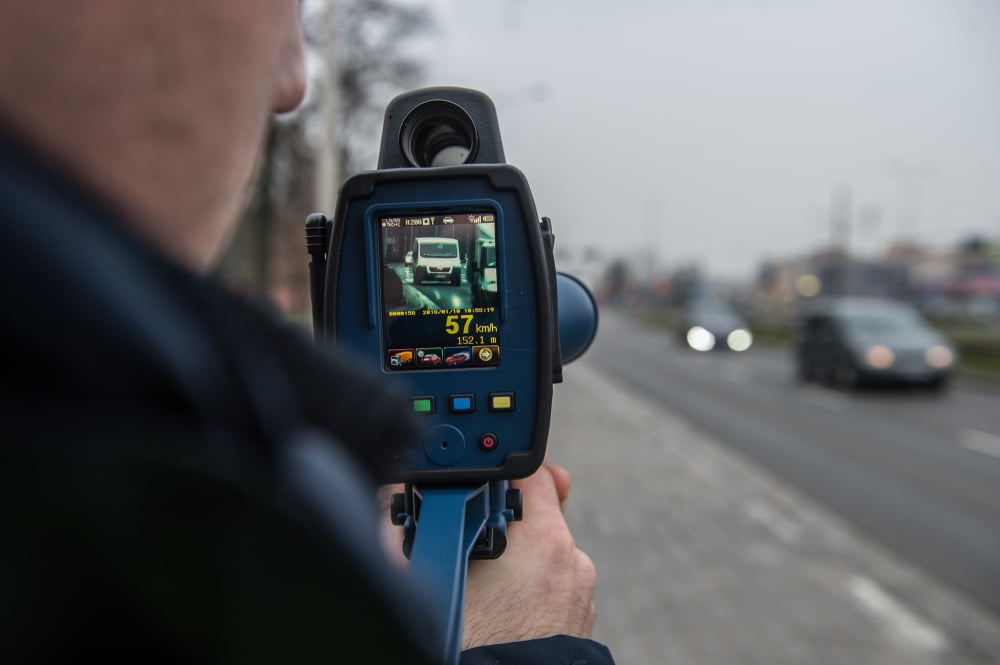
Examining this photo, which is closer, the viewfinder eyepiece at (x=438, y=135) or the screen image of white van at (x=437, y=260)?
the screen image of white van at (x=437, y=260)

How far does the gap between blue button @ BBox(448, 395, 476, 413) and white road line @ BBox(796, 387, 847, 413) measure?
13.5 meters

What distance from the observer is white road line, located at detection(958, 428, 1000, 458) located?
399 inches

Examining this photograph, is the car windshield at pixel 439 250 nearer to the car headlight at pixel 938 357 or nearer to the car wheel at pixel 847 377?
the car wheel at pixel 847 377

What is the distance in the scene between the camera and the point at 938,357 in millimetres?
15477

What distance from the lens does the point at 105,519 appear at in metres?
0.37

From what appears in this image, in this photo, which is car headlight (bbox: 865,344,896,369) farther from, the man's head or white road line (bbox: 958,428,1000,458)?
the man's head

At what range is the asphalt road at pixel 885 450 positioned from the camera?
20.8ft

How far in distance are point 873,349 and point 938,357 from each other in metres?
1.11

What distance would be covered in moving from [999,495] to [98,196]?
898 centimetres

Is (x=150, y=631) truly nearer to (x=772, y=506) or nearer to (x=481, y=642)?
(x=481, y=642)

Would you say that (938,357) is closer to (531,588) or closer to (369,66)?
(369,66)

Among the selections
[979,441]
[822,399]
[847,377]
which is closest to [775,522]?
[979,441]

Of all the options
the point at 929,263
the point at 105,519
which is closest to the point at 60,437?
the point at 105,519

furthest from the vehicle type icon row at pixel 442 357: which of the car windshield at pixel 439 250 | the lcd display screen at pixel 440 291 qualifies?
the car windshield at pixel 439 250
